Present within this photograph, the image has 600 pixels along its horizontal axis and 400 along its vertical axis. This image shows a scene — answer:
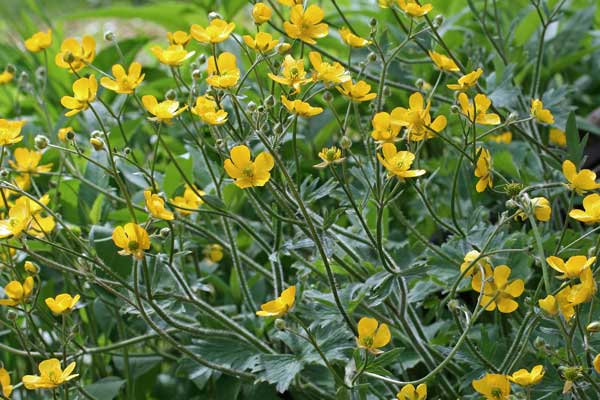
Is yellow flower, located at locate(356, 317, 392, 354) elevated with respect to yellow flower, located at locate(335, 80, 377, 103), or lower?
lower

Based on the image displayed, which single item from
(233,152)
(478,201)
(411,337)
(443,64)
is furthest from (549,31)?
(233,152)

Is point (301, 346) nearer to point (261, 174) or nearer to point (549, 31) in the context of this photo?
point (261, 174)

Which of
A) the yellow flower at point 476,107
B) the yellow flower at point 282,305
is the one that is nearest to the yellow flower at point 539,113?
the yellow flower at point 476,107

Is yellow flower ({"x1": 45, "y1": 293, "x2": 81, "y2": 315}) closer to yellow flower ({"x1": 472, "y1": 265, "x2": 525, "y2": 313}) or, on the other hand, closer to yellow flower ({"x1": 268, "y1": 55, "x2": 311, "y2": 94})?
yellow flower ({"x1": 268, "y1": 55, "x2": 311, "y2": 94})

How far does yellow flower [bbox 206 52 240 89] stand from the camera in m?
1.08

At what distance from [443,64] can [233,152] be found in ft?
1.19

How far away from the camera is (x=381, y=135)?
111cm

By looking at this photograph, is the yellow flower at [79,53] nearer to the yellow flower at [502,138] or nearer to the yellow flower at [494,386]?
the yellow flower at [494,386]

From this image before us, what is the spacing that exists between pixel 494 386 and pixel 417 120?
0.32 metres

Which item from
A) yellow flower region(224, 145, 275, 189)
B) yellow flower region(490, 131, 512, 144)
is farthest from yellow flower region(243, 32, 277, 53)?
yellow flower region(490, 131, 512, 144)

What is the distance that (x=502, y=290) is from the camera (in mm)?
1094

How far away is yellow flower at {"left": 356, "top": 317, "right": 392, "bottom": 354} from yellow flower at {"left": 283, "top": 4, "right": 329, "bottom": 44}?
387 millimetres

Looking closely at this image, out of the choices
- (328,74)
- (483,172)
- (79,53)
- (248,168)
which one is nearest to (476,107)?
(483,172)

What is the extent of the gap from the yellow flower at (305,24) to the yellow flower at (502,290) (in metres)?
0.38
